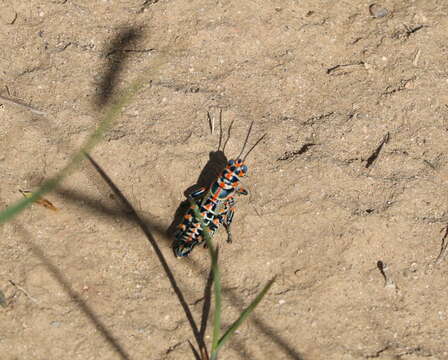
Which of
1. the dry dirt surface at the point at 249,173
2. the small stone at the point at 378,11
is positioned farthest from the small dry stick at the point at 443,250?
the small stone at the point at 378,11

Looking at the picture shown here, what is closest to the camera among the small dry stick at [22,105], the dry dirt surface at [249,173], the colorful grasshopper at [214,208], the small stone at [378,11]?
the dry dirt surface at [249,173]

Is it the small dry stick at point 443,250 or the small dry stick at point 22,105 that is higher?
the small dry stick at point 22,105

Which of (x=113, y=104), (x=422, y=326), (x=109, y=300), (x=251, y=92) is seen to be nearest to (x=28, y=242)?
(x=109, y=300)

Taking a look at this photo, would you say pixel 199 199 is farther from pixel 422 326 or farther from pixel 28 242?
pixel 422 326

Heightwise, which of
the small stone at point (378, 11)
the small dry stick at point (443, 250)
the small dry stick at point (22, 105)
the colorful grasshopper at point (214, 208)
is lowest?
the small dry stick at point (443, 250)

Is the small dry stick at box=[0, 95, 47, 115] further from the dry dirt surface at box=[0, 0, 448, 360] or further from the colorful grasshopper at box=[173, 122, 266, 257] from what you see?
the colorful grasshopper at box=[173, 122, 266, 257]

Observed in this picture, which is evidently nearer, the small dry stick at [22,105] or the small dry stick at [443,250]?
the small dry stick at [443,250]

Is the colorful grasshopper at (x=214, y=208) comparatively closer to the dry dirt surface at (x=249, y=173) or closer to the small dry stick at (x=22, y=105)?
the dry dirt surface at (x=249, y=173)
